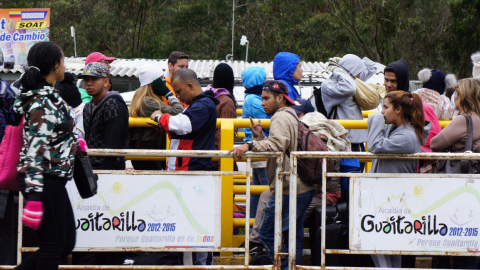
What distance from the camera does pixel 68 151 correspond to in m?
3.67

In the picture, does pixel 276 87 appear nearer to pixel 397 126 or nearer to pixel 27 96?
pixel 397 126

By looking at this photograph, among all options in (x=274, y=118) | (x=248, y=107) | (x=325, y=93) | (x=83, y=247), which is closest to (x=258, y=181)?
(x=248, y=107)

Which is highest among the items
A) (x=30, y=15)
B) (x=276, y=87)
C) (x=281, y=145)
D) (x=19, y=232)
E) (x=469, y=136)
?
(x=30, y=15)

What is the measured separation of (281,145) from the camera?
4.32 meters

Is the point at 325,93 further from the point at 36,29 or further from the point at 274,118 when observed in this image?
the point at 36,29

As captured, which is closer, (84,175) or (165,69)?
(84,175)

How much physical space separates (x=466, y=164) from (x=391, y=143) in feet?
2.22

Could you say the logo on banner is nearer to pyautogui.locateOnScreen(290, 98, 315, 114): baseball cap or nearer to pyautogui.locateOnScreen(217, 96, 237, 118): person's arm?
pyautogui.locateOnScreen(217, 96, 237, 118): person's arm

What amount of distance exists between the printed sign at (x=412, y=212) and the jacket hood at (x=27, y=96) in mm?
2281

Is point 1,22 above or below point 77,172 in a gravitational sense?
above

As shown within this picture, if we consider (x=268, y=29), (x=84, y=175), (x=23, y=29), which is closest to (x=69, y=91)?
(x=84, y=175)

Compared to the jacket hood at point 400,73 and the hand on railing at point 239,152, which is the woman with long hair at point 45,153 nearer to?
the hand on railing at point 239,152

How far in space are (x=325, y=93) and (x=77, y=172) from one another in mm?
2670

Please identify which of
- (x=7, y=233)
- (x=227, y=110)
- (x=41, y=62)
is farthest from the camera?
(x=227, y=110)
